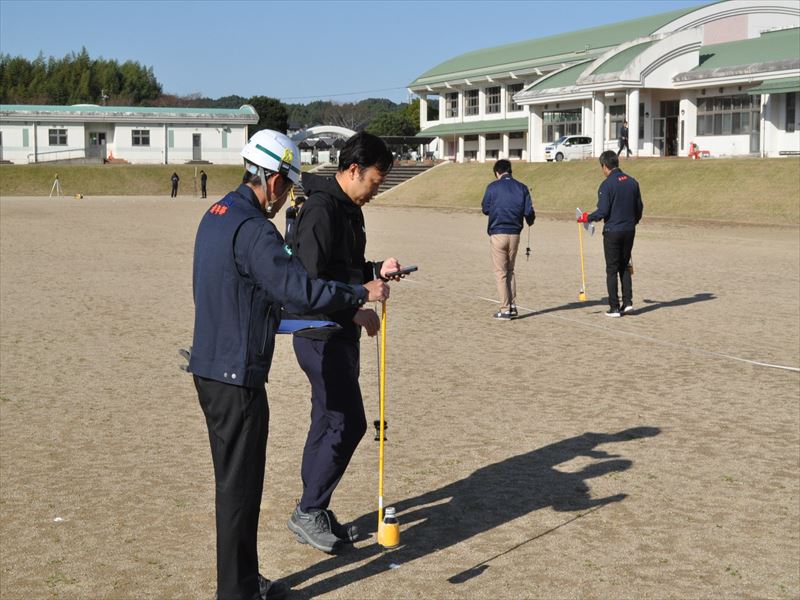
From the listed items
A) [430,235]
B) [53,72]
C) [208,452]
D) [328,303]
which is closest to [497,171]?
[208,452]

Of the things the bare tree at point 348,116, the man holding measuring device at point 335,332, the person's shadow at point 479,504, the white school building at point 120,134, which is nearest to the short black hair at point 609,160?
the person's shadow at point 479,504

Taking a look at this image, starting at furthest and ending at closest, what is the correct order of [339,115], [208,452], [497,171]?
[339,115], [497,171], [208,452]

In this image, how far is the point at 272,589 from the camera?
490cm

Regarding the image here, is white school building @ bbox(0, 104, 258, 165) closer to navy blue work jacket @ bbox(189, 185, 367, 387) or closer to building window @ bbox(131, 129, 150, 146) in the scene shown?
building window @ bbox(131, 129, 150, 146)

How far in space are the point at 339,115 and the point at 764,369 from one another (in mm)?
158476

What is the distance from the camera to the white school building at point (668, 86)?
51.5 m

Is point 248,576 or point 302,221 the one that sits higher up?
point 302,221

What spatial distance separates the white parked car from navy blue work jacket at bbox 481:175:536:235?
47434mm

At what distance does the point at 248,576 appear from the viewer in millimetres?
4664

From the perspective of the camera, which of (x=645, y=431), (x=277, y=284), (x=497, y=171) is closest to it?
(x=277, y=284)

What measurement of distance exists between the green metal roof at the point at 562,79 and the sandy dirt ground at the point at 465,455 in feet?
164

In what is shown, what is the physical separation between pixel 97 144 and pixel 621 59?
46616mm

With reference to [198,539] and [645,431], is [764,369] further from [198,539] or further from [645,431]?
[198,539]

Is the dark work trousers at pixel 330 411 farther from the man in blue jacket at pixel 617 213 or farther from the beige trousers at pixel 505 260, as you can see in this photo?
the man in blue jacket at pixel 617 213
